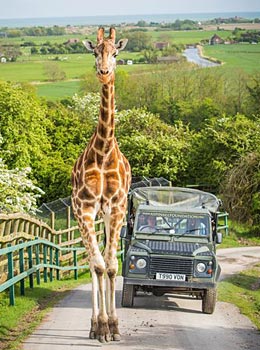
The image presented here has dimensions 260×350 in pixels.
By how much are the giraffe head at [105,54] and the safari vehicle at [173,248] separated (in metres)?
5.18

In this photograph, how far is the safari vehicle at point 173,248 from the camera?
49.2 feet

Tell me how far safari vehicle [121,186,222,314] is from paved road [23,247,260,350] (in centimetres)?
41

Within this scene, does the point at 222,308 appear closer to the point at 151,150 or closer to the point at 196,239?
the point at 196,239

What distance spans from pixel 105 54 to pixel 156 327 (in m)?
5.07

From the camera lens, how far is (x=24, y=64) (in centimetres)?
14938

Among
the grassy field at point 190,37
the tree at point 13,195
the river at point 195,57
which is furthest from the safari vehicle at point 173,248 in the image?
the grassy field at point 190,37

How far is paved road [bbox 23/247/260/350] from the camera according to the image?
461 inches

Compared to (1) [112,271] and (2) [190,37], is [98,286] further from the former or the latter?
(2) [190,37]

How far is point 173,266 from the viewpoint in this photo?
1511cm

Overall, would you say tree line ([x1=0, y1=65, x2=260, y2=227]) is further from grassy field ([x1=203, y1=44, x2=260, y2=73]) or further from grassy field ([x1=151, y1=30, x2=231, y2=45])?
grassy field ([x1=151, y1=30, x2=231, y2=45])

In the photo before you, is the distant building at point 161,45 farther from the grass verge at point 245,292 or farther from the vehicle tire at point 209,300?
the vehicle tire at point 209,300

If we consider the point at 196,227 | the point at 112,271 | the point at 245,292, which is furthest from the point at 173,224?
the point at 112,271

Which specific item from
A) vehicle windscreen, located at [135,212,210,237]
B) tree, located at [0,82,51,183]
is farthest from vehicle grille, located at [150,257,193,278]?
tree, located at [0,82,51,183]

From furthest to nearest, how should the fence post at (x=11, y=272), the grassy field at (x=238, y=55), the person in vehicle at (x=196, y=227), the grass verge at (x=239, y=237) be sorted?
the grassy field at (x=238, y=55), the grass verge at (x=239, y=237), the person in vehicle at (x=196, y=227), the fence post at (x=11, y=272)
